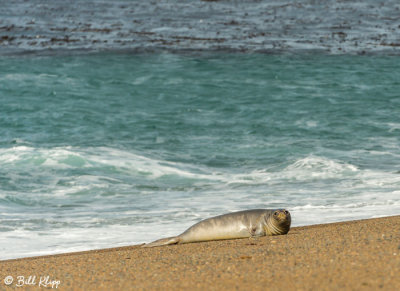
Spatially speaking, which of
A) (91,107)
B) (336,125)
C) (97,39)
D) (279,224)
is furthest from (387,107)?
(97,39)

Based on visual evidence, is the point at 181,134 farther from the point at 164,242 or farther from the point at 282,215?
the point at 282,215

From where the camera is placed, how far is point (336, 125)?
51.3 feet

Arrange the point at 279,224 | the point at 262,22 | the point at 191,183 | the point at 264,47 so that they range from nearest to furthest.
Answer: the point at 279,224 → the point at 191,183 → the point at 264,47 → the point at 262,22

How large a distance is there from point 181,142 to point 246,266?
988 cm

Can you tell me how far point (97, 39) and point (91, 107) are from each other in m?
11.3

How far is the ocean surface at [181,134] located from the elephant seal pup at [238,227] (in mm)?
976

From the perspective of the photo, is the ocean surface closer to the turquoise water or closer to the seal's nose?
the turquoise water

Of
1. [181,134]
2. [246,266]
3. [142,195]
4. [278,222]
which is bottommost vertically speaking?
[181,134]

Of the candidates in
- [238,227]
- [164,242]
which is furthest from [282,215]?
[164,242]

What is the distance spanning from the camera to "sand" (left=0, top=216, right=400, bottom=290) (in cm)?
384

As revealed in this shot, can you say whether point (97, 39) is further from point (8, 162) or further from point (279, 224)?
point (279, 224)

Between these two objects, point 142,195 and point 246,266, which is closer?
point 246,266

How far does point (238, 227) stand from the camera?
605cm

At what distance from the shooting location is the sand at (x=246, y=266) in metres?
3.84
